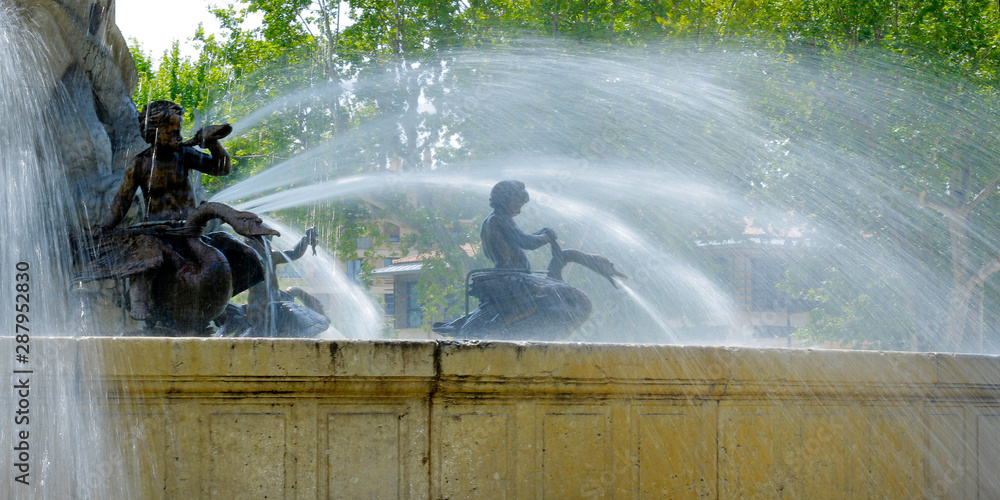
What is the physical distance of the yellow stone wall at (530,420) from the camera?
123 inches

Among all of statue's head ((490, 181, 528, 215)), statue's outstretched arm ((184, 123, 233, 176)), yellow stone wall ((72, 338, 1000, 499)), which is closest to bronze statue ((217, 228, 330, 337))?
statue's outstretched arm ((184, 123, 233, 176))

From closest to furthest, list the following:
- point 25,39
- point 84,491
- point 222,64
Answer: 1. point 84,491
2. point 25,39
3. point 222,64

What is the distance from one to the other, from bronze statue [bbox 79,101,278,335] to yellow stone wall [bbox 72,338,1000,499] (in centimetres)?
127

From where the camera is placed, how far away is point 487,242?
20.1 feet

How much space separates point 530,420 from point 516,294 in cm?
246

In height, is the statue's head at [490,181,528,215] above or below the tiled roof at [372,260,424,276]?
above

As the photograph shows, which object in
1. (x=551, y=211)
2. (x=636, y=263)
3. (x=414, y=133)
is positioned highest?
(x=414, y=133)

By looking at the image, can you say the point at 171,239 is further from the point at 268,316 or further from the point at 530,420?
the point at 530,420

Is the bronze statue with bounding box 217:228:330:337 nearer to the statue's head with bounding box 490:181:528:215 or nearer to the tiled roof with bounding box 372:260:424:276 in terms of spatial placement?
the statue's head with bounding box 490:181:528:215

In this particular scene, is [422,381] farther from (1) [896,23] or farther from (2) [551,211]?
(1) [896,23]

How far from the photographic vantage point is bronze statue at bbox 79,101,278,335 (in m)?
4.34

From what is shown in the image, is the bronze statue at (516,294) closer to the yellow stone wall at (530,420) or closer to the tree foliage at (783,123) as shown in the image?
the yellow stone wall at (530,420)

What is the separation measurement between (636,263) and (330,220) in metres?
6.45

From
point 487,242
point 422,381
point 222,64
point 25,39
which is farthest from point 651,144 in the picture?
point 422,381
